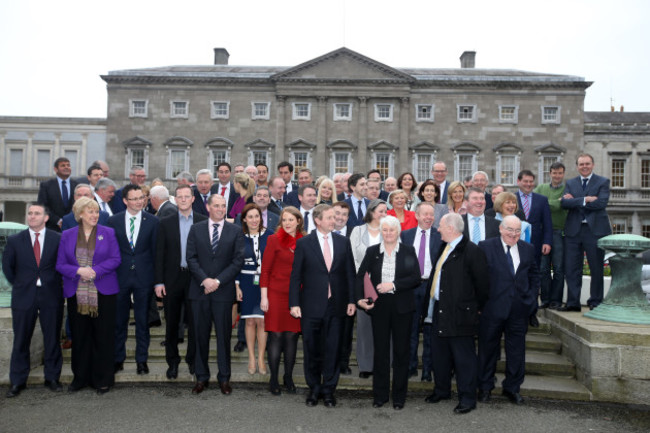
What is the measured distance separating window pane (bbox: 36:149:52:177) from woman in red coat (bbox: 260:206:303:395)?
40.8 meters

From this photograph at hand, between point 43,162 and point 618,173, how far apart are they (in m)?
45.3

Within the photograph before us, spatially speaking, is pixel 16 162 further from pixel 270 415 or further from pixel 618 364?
pixel 618 364

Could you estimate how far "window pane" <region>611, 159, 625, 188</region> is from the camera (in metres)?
40.7

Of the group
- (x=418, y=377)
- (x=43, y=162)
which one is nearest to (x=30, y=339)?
(x=418, y=377)

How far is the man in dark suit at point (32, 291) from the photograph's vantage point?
624cm

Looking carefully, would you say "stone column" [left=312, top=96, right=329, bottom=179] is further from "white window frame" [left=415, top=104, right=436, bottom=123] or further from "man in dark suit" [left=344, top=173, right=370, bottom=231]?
"man in dark suit" [left=344, top=173, right=370, bottom=231]

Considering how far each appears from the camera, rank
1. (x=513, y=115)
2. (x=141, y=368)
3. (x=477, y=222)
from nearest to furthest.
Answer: (x=141, y=368)
(x=477, y=222)
(x=513, y=115)

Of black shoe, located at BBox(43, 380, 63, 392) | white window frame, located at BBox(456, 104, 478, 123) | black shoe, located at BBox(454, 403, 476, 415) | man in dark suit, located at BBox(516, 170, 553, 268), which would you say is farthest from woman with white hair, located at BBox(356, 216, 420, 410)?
white window frame, located at BBox(456, 104, 478, 123)

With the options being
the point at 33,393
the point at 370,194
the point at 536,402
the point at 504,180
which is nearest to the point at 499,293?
the point at 536,402

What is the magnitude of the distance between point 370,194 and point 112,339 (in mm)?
4195

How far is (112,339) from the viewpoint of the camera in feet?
20.9

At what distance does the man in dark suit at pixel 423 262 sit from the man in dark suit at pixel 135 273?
11.0 feet

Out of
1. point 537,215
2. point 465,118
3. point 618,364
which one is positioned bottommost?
point 618,364

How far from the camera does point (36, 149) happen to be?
134 ft
